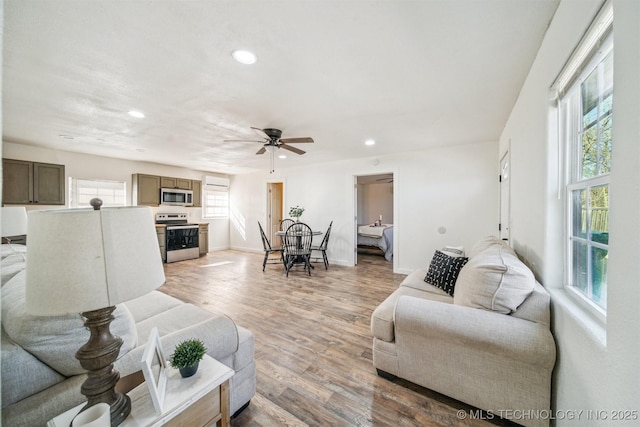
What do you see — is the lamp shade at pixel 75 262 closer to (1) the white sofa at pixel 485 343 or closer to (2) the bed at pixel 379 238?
(1) the white sofa at pixel 485 343

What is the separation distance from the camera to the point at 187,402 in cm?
103

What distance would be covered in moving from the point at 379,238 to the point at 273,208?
2924 mm

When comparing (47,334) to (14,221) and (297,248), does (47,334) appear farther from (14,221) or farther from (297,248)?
(297,248)

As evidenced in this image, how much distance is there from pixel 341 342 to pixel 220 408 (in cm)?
137

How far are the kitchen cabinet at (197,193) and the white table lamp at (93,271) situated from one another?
6121mm

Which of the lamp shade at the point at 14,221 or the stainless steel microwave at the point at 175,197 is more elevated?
the stainless steel microwave at the point at 175,197

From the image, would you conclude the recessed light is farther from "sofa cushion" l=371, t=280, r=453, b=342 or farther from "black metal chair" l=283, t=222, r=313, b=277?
"black metal chair" l=283, t=222, r=313, b=277

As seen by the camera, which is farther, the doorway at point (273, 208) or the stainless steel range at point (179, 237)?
the doorway at point (273, 208)

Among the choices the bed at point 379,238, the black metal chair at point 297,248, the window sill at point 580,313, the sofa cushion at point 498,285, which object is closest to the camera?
the window sill at point 580,313

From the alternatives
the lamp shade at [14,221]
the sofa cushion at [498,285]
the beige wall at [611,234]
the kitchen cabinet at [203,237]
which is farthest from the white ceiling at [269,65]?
the kitchen cabinet at [203,237]

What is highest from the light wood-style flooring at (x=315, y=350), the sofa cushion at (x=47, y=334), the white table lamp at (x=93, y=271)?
the white table lamp at (x=93, y=271)

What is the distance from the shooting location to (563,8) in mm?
1363

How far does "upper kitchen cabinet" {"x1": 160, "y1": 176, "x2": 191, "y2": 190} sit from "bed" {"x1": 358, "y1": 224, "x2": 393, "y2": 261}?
14.4 ft

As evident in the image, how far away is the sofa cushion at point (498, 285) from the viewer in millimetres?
1540
